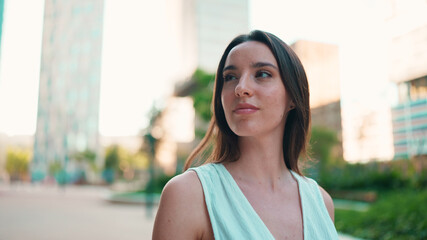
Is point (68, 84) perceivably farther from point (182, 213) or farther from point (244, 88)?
point (182, 213)

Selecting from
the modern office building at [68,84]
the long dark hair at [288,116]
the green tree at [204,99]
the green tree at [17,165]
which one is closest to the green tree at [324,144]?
the green tree at [204,99]

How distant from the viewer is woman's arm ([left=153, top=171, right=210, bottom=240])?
109 centimetres

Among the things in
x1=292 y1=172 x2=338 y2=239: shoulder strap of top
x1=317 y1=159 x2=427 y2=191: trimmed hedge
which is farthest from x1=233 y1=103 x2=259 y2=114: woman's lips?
x1=317 y1=159 x2=427 y2=191: trimmed hedge

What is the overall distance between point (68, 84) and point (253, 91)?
29174 mm

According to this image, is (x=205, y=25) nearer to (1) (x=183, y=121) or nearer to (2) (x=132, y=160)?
(1) (x=183, y=121)

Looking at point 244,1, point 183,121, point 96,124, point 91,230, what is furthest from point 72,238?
point 244,1

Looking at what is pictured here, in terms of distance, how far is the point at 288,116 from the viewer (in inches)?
63.1

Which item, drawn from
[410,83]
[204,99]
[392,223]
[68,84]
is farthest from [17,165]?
[410,83]

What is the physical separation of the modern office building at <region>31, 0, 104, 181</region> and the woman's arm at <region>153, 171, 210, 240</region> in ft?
34.4

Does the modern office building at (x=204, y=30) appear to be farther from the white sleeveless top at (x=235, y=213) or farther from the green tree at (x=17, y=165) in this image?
the white sleeveless top at (x=235, y=213)

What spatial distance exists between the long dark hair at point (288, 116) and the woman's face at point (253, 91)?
3 cm

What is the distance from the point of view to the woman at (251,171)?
44.5 inches

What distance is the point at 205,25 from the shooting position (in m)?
82.2

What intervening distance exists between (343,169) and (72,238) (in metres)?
14.5
